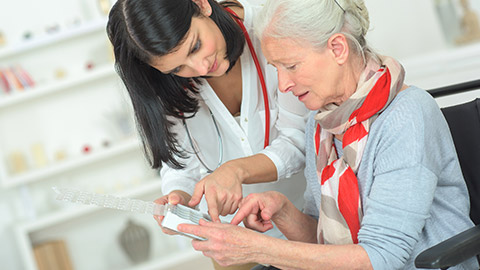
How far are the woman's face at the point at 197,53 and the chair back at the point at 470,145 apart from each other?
65 cm

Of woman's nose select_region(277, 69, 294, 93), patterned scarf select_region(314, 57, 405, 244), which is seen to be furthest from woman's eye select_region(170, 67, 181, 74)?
patterned scarf select_region(314, 57, 405, 244)

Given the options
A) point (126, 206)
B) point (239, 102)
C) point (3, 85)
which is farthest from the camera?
point (3, 85)

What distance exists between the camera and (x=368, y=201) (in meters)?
1.37

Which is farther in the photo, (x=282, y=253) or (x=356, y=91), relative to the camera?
(x=356, y=91)

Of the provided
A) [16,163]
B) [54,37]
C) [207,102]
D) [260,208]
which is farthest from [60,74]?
[260,208]

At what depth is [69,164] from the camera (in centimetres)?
384

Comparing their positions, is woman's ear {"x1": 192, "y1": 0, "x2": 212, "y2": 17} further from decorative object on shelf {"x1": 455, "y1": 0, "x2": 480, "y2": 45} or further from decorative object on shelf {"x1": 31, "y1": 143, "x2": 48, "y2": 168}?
decorative object on shelf {"x1": 31, "y1": 143, "x2": 48, "y2": 168}

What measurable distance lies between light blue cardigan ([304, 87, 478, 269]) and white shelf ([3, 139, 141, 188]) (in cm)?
261

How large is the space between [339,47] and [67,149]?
2.94 meters

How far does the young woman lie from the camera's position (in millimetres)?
1477

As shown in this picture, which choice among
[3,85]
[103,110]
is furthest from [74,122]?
[3,85]

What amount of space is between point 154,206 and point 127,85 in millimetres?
448

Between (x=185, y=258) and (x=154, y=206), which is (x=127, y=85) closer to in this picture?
(x=154, y=206)

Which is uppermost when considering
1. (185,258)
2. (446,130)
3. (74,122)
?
(446,130)
